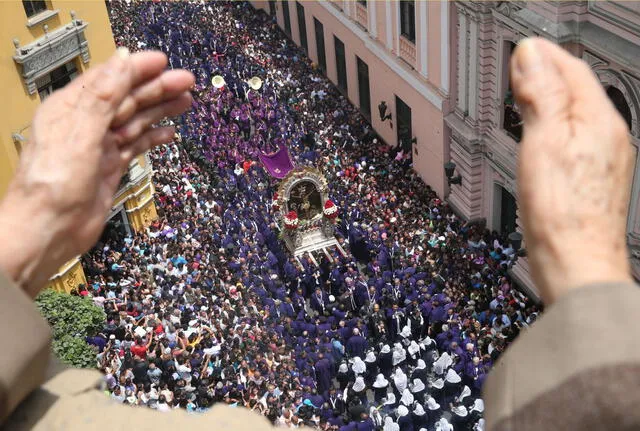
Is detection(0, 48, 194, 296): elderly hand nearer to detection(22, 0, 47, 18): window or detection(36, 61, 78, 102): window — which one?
detection(22, 0, 47, 18): window

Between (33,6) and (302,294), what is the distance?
1074cm

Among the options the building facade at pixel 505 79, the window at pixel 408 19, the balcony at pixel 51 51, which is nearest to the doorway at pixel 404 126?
the window at pixel 408 19

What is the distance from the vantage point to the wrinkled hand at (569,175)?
2002 millimetres

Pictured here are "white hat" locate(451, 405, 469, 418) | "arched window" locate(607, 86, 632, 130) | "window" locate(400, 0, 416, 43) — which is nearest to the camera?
"white hat" locate(451, 405, 469, 418)

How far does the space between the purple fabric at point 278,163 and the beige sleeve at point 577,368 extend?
25.4m

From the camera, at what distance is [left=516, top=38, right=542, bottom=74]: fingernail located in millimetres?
2299

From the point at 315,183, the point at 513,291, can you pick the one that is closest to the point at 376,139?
the point at 315,183

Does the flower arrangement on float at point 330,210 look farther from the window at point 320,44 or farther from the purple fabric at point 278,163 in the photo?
the window at point 320,44

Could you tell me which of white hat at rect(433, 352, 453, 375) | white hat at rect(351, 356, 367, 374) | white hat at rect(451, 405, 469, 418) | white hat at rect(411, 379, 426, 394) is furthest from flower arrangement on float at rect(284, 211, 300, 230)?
white hat at rect(451, 405, 469, 418)

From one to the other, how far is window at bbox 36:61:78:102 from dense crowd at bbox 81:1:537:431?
5403 mm

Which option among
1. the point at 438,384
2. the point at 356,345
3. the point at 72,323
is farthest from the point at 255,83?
the point at 438,384

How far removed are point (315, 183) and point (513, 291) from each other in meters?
7.42

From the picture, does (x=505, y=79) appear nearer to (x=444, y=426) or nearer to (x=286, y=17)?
(x=444, y=426)

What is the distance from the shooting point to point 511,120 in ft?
71.1
